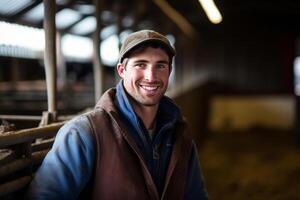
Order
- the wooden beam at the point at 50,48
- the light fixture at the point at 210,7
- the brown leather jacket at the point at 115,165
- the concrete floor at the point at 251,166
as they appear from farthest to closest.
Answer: the concrete floor at the point at 251,166 < the light fixture at the point at 210,7 < the wooden beam at the point at 50,48 < the brown leather jacket at the point at 115,165

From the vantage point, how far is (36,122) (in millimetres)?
4535

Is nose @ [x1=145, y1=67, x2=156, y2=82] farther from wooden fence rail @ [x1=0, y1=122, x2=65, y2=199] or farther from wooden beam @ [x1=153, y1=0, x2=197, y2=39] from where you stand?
wooden beam @ [x1=153, y1=0, x2=197, y2=39]

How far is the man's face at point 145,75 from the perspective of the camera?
2.02 m

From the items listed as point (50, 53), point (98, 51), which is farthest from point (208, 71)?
point (50, 53)

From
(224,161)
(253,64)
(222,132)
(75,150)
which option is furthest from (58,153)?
(253,64)

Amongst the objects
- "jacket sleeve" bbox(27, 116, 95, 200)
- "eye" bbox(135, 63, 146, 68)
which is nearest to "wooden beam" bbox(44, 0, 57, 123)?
"eye" bbox(135, 63, 146, 68)

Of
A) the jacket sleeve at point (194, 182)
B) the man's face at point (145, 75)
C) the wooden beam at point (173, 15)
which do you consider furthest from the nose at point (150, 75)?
the wooden beam at point (173, 15)

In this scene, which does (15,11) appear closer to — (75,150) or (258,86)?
(75,150)

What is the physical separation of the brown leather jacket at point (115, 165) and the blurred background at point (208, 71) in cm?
119

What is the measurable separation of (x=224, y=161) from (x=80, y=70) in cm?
500

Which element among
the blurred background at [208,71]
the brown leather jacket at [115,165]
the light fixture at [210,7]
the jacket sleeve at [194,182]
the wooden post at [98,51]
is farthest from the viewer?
the blurred background at [208,71]

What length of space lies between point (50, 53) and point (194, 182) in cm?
133

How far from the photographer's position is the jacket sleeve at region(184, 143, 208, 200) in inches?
90.7

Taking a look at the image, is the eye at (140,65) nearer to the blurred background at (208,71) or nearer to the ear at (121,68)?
the ear at (121,68)
